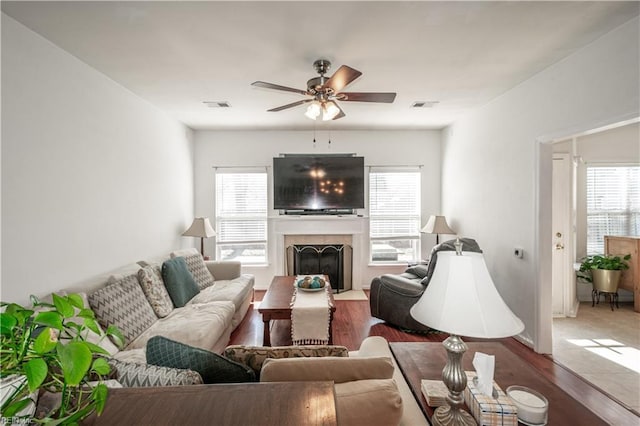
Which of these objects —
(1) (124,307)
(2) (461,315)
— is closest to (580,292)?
(2) (461,315)

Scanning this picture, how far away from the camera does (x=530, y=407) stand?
111 centimetres

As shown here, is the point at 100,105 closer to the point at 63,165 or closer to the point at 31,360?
the point at 63,165

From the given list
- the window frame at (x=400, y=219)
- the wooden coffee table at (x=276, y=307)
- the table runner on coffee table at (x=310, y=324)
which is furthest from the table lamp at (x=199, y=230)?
the window frame at (x=400, y=219)

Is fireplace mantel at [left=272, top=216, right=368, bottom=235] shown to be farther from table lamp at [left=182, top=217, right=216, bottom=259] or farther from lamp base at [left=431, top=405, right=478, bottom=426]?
lamp base at [left=431, top=405, right=478, bottom=426]

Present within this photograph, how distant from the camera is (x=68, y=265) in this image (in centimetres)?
240

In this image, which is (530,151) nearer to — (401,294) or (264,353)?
(401,294)

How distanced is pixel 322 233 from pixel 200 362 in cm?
370

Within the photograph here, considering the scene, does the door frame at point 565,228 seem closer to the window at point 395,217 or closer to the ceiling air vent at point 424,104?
the ceiling air vent at point 424,104

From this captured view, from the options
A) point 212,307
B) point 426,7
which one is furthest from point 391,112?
point 212,307

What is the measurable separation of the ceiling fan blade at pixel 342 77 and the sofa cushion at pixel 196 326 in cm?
224

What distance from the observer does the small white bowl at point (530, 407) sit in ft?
3.58

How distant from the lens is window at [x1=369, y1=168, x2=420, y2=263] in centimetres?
509

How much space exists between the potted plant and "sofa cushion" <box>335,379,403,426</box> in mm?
4370

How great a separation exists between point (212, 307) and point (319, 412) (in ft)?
7.65
